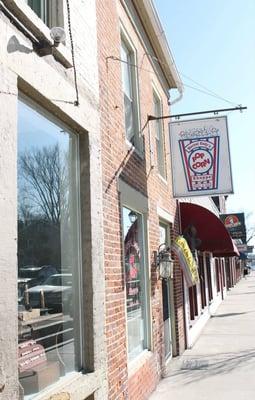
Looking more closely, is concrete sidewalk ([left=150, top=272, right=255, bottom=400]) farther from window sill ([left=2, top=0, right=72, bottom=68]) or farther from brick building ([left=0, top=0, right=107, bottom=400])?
window sill ([left=2, top=0, right=72, bottom=68])

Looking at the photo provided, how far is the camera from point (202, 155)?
9211mm

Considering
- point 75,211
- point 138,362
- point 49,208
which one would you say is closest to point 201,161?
point 138,362

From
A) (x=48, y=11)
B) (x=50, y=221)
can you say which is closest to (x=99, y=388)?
(x=50, y=221)

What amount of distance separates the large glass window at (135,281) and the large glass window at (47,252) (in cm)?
195

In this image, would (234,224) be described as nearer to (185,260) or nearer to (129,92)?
(185,260)

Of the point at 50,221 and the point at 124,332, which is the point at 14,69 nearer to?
the point at 50,221

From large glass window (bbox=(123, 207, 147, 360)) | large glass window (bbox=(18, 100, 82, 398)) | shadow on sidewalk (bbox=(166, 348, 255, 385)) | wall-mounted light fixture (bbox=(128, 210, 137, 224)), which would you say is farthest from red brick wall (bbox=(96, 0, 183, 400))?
large glass window (bbox=(18, 100, 82, 398))

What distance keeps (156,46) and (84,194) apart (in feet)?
17.8

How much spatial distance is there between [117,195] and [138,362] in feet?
7.49

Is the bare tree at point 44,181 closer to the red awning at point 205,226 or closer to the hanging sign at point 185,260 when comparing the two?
the hanging sign at point 185,260

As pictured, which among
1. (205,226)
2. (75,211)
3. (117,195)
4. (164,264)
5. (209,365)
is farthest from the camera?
(205,226)

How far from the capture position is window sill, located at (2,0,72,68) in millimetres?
3770

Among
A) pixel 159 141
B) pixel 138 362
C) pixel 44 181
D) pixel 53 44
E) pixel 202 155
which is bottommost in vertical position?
pixel 138 362

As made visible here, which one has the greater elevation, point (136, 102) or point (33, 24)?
point (136, 102)
